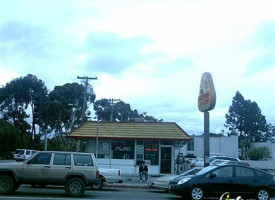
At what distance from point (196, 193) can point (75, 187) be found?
4.83 m

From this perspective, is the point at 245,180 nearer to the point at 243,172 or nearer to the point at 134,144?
the point at 243,172

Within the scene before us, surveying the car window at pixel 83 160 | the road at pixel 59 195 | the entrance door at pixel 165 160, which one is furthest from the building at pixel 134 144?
the car window at pixel 83 160

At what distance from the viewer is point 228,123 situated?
329 feet

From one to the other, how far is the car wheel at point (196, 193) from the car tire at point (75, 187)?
4368 millimetres

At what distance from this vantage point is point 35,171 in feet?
53.2

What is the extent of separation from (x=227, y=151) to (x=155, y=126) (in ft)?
134

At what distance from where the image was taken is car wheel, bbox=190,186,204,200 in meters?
15.8

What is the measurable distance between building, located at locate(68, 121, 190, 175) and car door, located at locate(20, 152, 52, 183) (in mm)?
15774

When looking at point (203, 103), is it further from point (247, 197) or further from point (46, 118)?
point (46, 118)

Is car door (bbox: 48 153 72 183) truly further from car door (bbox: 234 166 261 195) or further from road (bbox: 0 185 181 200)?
car door (bbox: 234 166 261 195)

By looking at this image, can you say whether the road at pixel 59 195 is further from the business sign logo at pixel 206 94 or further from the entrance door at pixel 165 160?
the entrance door at pixel 165 160

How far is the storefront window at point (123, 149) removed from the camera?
33.0 m

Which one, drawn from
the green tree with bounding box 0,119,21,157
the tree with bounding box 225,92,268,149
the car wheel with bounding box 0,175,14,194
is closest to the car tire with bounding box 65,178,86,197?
the car wheel with bounding box 0,175,14,194

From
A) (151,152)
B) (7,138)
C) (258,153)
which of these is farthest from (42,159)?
(258,153)
